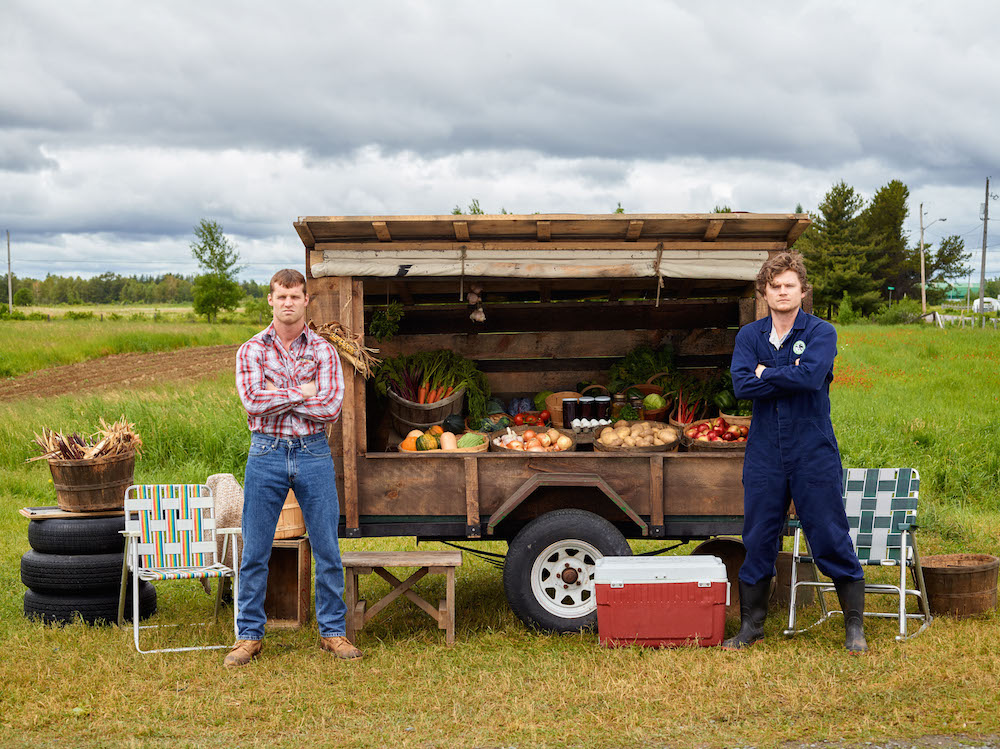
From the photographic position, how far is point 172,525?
235 inches

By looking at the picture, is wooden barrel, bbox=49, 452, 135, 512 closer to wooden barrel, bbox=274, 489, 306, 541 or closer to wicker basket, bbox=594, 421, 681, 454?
wooden barrel, bbox=274, 489, 306, 541

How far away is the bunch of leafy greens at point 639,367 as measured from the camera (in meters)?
7.85

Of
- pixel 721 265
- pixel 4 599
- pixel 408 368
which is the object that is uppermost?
pixel 721 265

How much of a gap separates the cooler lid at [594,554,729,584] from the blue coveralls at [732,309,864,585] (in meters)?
0.28

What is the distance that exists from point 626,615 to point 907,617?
2.06m

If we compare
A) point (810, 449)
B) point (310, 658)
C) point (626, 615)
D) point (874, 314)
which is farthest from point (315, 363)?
point (874, 314)

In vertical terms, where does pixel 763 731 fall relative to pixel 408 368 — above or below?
below

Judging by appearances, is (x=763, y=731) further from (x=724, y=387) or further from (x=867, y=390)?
(x=867, y=390)

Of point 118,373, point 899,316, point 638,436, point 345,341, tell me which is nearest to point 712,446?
point 638,436

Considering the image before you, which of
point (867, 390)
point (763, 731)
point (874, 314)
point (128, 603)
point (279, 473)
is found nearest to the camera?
point (763, 731)

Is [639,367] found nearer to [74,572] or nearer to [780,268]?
[780,268]

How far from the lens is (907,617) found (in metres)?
6.10

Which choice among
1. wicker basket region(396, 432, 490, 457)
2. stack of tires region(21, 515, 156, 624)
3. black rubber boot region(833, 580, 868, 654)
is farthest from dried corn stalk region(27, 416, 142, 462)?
black rubber boot region(833, 580, 868, 654)

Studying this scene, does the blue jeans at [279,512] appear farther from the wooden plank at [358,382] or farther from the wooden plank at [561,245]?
the wooden plank at [561,245]
